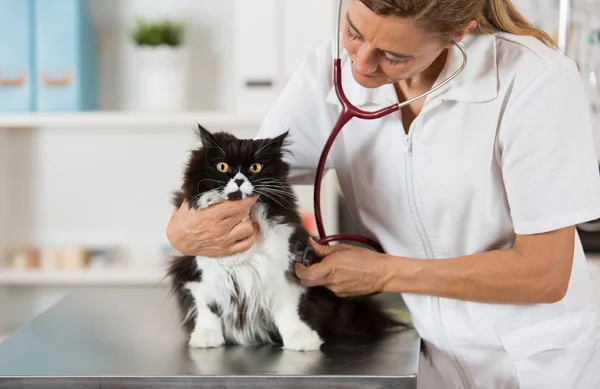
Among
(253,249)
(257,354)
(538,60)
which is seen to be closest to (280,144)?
(253,249)

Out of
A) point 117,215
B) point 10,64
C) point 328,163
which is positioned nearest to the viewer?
point 328,163

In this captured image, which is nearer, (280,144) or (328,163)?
(280,144)

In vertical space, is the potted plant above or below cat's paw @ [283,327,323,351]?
above

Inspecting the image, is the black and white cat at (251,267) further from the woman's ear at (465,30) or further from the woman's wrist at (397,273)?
the woman's ear at (465,30)

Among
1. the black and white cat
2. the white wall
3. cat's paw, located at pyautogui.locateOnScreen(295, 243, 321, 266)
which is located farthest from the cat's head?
the white wall

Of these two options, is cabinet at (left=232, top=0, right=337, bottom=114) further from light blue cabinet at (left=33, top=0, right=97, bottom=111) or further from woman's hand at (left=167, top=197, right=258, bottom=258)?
woman's hand at (left=167, top=197, right=258, bottom=258)

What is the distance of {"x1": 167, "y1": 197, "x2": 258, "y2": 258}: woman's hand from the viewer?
3.76 ft

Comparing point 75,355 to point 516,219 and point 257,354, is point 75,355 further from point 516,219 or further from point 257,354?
point 516,219

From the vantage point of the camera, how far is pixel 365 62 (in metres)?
1.16

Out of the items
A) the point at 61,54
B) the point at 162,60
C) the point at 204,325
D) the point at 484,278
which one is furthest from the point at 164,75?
the point at 484,278

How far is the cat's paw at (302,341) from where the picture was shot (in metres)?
1.19

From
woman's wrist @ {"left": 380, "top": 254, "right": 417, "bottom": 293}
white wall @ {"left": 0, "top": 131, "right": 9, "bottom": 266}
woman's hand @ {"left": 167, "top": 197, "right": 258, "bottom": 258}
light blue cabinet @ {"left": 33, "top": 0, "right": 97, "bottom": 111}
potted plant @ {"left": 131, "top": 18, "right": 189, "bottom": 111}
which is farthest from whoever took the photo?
white wall @ {"left": 0, "top": 131, "right": 9, "bottom": 266}

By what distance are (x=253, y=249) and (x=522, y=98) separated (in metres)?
0.50

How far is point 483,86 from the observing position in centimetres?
124
